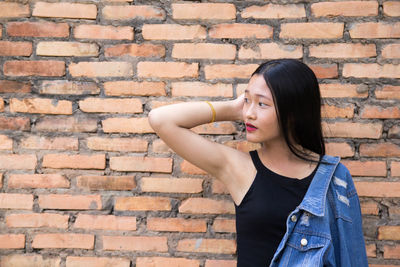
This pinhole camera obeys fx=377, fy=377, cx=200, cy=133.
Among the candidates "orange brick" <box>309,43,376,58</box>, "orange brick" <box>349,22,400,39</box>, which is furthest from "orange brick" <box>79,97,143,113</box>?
"orange brick" <box>349,22,400,39</box>

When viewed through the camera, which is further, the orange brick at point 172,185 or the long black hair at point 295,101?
the orange brick at point 172,185

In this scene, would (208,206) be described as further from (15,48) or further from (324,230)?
(15,48)

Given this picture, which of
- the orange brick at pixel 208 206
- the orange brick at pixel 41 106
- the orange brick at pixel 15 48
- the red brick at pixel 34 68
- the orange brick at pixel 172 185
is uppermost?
the orange brick at pixel 15 48

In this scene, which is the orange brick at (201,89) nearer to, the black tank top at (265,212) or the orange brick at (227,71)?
the orange brick at (227,71)

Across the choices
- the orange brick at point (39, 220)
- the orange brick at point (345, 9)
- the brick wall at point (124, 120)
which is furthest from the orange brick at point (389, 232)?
the orange brick at point (39, 220)

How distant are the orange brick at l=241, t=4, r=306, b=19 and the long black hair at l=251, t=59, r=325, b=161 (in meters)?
0.50

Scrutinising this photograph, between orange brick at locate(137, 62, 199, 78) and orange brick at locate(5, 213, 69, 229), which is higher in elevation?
orange brick at locate(137, 62, 199, 78)

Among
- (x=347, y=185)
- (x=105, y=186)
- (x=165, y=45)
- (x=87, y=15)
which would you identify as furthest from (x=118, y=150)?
(x=347, y=185)

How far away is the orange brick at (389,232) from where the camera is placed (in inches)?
80.7

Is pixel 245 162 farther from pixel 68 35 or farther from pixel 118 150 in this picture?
pixel 68 35

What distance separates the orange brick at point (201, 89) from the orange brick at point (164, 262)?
0.92 metres

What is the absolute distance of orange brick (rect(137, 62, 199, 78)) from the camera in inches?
82.3

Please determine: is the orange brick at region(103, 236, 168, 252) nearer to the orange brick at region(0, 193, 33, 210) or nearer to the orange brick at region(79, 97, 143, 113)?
the orange brick at region(0, 193, 33, 210)

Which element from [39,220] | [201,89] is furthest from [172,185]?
[39,220]
